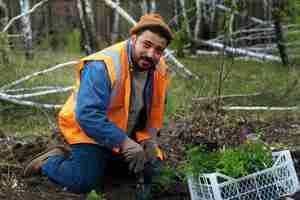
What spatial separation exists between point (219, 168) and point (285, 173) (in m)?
0.38

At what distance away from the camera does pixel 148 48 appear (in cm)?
346

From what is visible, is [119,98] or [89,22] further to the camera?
[89,22]

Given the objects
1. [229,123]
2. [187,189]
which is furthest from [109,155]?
[229,123]

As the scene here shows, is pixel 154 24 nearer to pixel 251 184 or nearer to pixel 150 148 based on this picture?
pixel 150 148

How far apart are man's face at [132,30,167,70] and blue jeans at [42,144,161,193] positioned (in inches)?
23.3

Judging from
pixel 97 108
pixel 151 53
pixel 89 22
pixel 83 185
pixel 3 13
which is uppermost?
pixel 3 13

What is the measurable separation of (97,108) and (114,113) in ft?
0.72

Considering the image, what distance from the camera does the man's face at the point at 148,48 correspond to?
11.3 feet

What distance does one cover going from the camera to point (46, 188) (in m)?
3.74

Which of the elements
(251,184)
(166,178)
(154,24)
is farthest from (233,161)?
(154,24)

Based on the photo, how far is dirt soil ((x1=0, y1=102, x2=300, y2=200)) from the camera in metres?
3.69

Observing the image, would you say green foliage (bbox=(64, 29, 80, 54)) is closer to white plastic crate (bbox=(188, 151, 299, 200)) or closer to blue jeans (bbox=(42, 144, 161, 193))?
blue jeans (bbox=(42, 144, 161, 193))

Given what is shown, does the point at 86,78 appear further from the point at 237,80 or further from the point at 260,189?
the point at 237,80

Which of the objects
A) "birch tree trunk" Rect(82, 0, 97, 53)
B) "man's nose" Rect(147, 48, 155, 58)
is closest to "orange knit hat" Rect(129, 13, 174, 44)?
"man's nose" Rect(147, 48, 155, 58)
